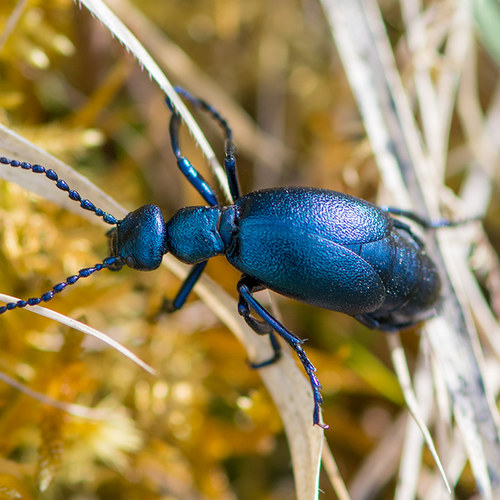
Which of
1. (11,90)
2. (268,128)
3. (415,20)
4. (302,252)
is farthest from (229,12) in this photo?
(302,252)

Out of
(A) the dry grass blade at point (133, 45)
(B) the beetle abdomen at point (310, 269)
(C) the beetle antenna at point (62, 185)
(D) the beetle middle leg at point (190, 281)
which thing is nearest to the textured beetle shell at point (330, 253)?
(B) the beetle abdomen at point (310, 269)

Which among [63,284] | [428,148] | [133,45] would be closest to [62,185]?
[63,284]

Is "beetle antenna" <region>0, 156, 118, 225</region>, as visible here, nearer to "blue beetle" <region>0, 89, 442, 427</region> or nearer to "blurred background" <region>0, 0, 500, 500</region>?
"blue beetle" <region>0, 89, 442, 427</region>

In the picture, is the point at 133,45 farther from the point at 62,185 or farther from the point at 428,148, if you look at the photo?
the point at 428,148

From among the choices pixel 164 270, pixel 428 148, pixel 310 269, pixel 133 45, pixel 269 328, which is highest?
pixel 428 148

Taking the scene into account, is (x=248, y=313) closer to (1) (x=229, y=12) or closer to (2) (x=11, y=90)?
(2) (x=11, y=90)

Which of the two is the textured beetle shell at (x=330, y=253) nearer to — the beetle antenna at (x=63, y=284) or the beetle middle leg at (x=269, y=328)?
the beetle middle leg at (x=269, y=328)

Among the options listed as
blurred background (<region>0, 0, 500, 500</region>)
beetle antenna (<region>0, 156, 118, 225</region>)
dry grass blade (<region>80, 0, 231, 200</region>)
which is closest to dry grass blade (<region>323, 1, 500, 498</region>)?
blurred background (<region>0, 0, 500, 500</region>)
